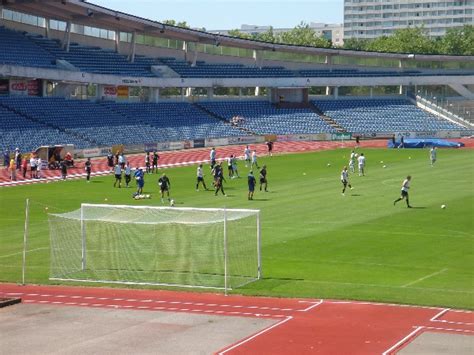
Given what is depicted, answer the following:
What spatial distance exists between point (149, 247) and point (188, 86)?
72341 mm

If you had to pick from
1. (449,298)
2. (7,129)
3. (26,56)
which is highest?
(26,56)

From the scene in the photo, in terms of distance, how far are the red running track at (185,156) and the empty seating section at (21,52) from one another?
1233cm

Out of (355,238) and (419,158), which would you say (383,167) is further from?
(355,238)

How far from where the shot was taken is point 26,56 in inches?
3287

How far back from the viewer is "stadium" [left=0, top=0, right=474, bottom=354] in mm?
24641

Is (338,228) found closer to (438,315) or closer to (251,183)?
(251,183)

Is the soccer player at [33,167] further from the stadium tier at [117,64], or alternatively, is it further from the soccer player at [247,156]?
the stadium tier at [117,64]

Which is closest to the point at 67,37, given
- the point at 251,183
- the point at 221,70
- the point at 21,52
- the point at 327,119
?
the point at 21,52

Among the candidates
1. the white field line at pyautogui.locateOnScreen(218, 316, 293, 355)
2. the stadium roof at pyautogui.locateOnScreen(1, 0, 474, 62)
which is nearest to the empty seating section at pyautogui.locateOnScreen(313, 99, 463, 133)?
the stadium roof at pyautogui.locateOnScreen(1, 0, 474, 62)

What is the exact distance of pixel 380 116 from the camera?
110625mm

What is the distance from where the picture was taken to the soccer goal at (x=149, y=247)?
99.8 feet

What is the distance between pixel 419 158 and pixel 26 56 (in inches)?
1393

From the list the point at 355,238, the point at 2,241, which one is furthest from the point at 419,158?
the point at 2,241

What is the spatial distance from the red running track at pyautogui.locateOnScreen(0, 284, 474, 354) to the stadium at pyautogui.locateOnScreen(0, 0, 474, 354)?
0.10 m
